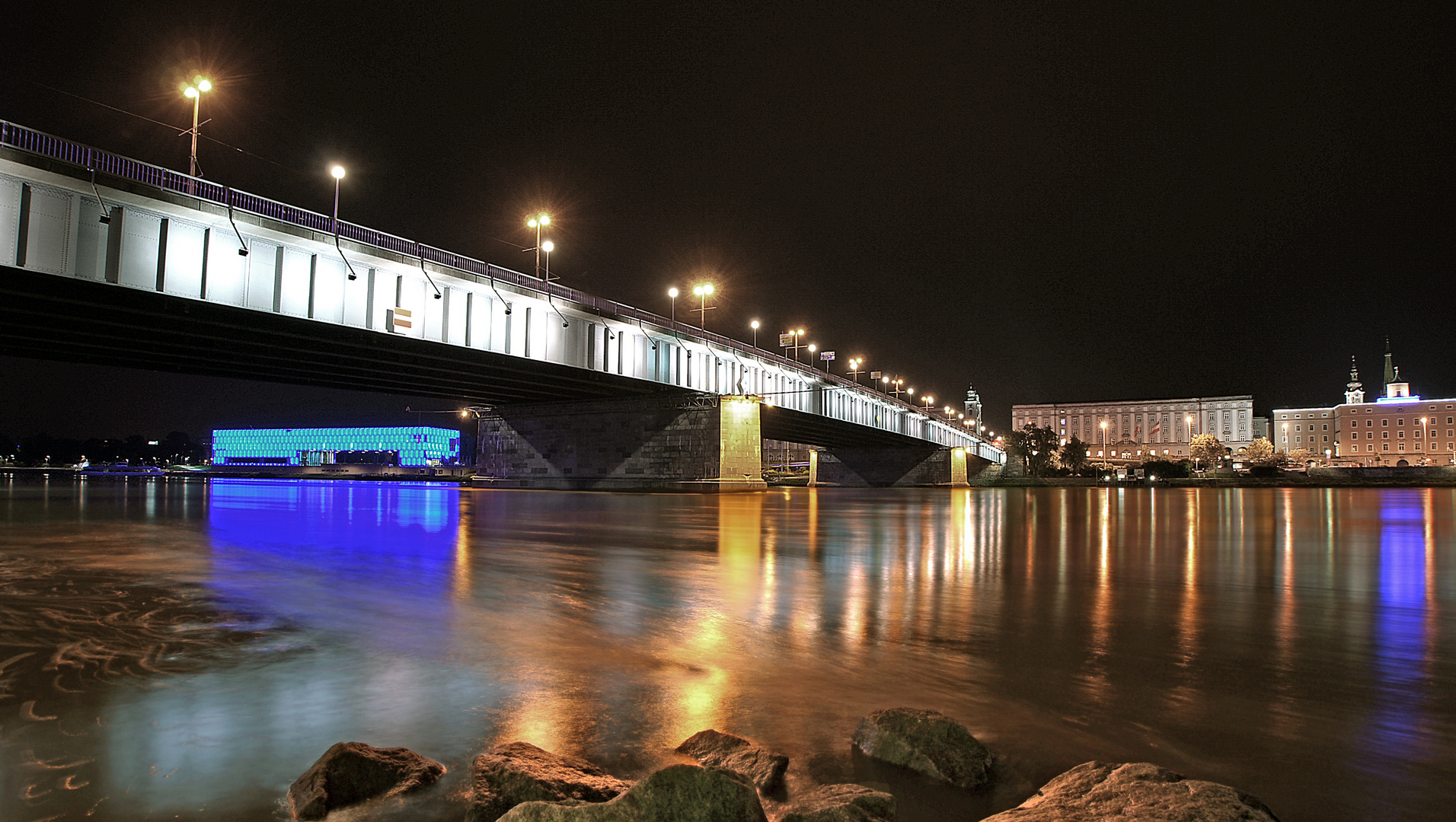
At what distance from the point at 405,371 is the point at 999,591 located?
4339 centimetres

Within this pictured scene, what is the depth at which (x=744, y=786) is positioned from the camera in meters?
3.68

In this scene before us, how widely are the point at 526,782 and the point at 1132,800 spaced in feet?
A: 9.58

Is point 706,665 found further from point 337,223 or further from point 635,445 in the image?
point 635,445

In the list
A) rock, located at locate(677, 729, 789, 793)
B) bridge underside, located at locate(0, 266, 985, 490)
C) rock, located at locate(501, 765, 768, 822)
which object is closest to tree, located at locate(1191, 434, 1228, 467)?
bridge underside, located at locate(0, 266, 985, 490)

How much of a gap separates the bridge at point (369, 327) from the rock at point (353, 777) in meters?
29.0

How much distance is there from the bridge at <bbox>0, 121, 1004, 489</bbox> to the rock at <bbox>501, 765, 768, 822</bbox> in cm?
3043

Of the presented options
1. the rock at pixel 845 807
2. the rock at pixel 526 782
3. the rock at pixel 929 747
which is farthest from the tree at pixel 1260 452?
the rock at pixel 526 782

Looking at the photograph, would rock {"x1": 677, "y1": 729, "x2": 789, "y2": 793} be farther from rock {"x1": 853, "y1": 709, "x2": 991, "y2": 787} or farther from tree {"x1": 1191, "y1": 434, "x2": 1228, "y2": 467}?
tree {"x1": 1191, "y1": 434, "x2": 1228, "y2": 467}

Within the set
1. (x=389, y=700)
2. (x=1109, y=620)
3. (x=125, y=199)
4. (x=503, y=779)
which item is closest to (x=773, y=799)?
(x=503, y=779)

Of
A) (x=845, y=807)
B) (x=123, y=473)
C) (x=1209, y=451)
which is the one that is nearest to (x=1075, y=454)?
(x=1209, y=451)

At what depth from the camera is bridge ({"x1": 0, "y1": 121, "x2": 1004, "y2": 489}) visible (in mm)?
26234

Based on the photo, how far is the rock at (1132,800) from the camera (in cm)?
333

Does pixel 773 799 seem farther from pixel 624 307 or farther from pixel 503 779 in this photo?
pixel 624 307

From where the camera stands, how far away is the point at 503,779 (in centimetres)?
405
